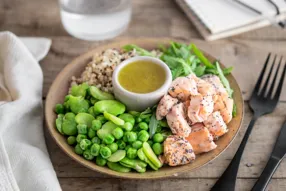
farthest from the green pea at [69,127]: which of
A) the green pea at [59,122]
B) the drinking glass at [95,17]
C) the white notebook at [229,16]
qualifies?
the white notebook at [229,16]

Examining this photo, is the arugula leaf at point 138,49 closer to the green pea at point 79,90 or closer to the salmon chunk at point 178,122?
the green pea at point 79,90

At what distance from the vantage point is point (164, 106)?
229 centimetres

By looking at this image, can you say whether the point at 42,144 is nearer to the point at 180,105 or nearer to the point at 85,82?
the point at 85,82

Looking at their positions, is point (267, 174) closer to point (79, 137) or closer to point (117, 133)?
point (117, 133)

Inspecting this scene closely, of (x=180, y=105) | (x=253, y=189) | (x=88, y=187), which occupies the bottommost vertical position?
(x=88, y=187)

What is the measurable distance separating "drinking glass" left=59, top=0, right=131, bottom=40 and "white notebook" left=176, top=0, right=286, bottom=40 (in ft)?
1.69

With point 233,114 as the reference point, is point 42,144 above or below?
below

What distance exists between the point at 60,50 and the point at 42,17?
1.38 ft

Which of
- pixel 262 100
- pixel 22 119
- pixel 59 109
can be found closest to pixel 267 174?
pixel 262 100

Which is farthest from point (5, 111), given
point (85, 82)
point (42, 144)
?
point (85, 82)

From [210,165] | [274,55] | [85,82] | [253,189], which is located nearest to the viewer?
[253,189]

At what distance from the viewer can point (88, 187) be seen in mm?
2299

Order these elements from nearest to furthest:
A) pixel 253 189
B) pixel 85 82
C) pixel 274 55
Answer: pixel 253 189 < pixel 85 82 < pixel 274 55

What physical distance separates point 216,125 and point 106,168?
577mm
